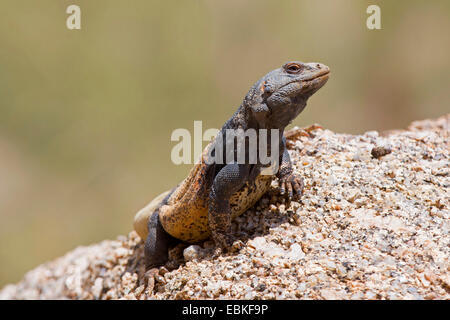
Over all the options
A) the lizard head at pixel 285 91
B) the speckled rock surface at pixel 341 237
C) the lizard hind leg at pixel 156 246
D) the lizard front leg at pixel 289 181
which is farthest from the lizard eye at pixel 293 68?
the lizard hind leg at pixel 156 246

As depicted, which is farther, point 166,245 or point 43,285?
point 43,285

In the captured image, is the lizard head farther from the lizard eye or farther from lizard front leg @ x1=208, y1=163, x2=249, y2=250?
lizard front leg @ x1=208, y1=163, x2=249, y2=250

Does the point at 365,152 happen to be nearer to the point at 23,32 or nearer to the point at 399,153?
the point at 399,153

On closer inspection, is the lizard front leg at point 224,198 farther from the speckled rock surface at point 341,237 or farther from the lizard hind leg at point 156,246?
the lizard hind leg at point 156,246

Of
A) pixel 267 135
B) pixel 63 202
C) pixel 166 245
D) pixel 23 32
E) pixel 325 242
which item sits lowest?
pixel 63 202

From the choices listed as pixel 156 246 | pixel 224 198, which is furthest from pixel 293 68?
pixel 156 246

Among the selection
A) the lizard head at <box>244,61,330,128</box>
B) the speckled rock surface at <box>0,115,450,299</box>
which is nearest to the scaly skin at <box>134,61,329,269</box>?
the lizard head at <box>244,61,330,128</box>

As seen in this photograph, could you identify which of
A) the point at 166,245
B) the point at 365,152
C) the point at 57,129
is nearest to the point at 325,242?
the point at 365,152

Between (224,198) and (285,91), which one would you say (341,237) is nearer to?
(224,198)
